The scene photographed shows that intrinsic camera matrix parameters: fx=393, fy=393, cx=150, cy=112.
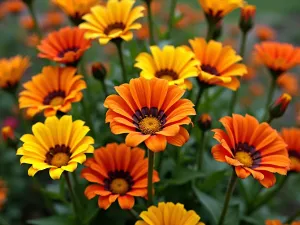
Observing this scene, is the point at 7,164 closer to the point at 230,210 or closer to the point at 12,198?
the point at 12,198

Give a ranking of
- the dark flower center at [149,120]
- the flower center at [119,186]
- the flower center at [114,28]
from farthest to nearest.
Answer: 1. the flower center at [114,28]
2. the flower center at [119,186]
3. the dark flower center at [149,120]

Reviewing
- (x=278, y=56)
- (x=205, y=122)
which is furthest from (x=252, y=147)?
(x=278, y=56)

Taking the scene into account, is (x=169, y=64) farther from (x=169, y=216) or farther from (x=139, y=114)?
(x=169, y=216)

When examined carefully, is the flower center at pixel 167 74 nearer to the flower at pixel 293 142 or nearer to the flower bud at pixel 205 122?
the flower bud at pixel 205 122

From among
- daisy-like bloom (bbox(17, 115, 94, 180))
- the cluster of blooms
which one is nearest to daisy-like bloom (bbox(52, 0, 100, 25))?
the cluster of blooms

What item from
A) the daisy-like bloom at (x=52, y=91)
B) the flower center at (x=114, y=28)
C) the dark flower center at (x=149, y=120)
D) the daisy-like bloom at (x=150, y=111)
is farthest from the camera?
the flower center at (x=114, y=28)

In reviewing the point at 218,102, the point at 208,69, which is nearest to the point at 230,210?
the point at 208,69

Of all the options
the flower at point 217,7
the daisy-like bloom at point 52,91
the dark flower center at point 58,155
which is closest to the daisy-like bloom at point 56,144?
the dark flower center at point 58,155
